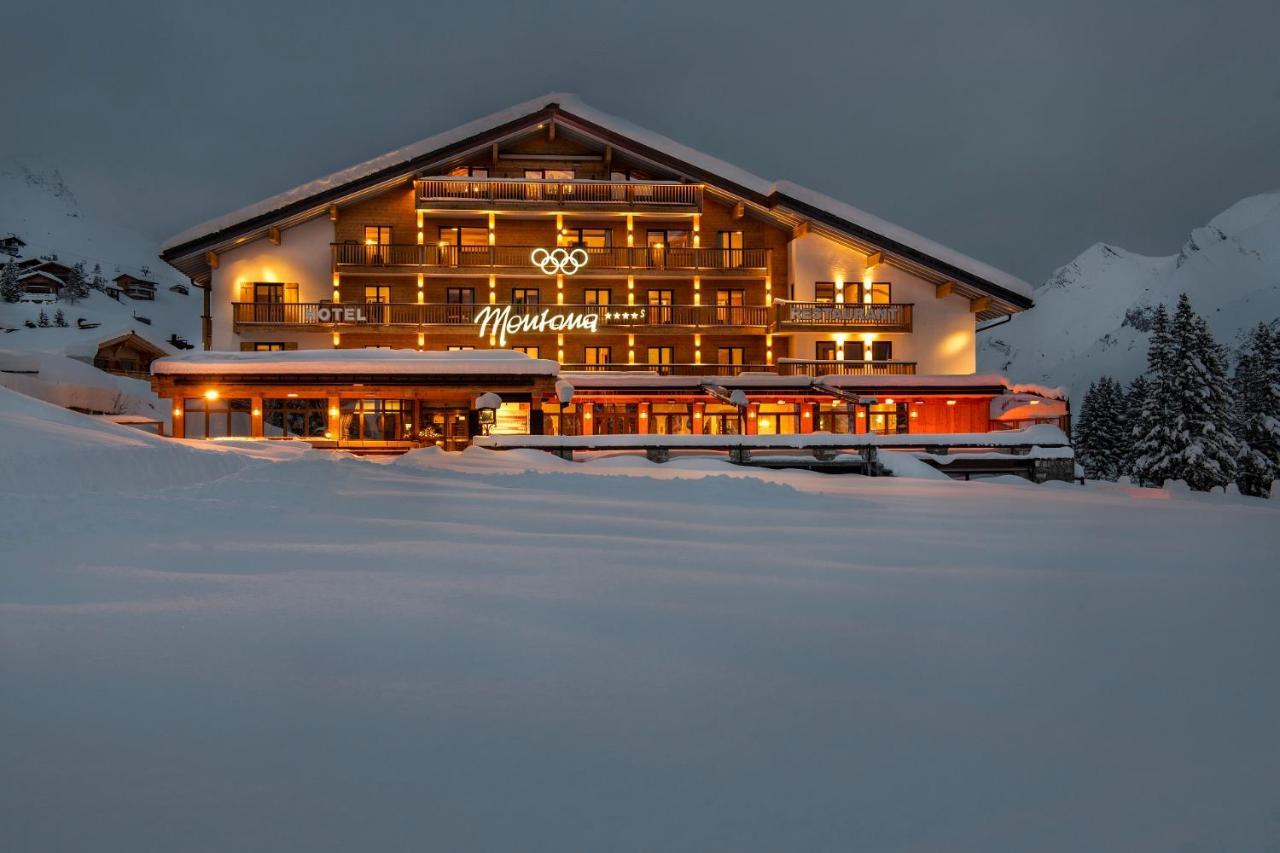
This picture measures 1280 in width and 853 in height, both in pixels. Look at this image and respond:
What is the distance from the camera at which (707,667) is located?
4070 millimetres

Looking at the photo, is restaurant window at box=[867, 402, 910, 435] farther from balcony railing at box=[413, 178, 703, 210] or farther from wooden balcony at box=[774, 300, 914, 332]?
balcony railing at box=[413, 178, 703, 210]

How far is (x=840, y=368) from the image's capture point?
28.9 m

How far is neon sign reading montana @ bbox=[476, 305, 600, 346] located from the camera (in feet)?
92.9

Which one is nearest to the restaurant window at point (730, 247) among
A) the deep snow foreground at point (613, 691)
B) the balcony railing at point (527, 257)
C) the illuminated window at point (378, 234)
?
the balcony railing at point (527, 257)

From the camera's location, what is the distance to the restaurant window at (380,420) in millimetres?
27453

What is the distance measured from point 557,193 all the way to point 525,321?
18.5 ft

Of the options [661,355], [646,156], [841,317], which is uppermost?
[646,156]

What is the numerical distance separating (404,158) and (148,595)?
27244 mm

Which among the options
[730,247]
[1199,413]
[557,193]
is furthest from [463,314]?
[1199,413]

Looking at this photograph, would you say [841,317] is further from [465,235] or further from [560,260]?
[465,235]

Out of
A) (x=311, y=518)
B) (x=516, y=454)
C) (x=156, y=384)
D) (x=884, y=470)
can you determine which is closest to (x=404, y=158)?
(x=156, y=384)

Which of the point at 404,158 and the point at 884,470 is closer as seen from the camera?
the point at 884,470

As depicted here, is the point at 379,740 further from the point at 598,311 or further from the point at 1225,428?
the point at 1225,428

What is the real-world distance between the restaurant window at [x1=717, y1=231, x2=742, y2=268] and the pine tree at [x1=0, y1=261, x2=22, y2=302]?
7171 centimetres
